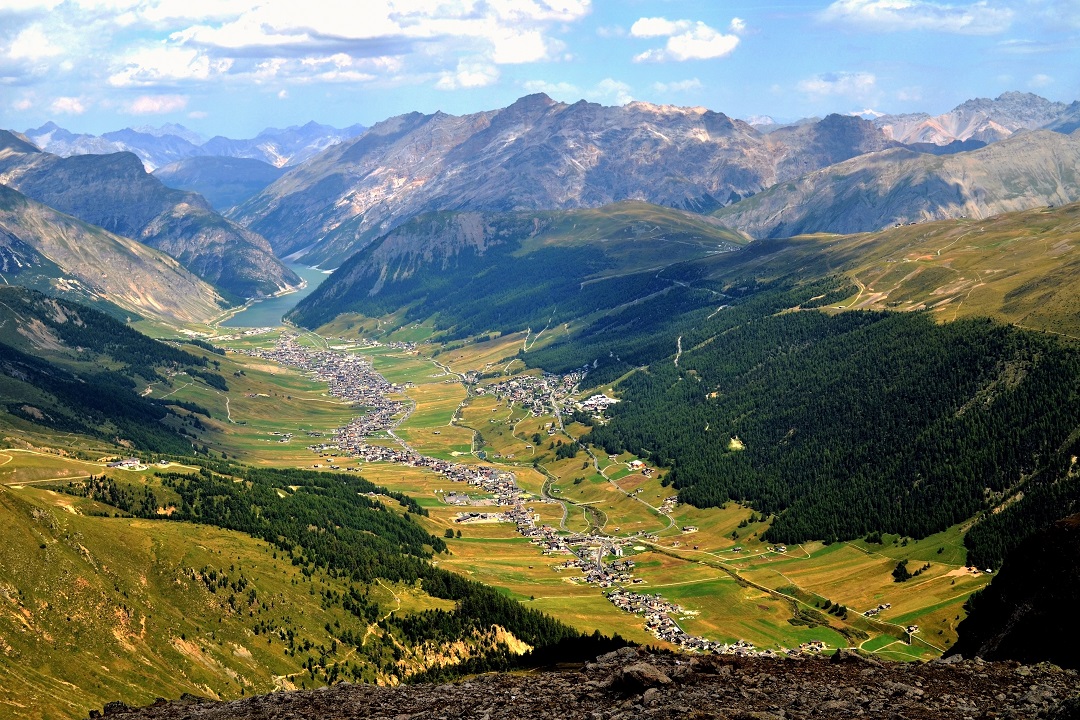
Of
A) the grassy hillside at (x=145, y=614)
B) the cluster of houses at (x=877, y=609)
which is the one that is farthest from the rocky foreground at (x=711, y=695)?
the cluster of houses at (x=877, y=609)

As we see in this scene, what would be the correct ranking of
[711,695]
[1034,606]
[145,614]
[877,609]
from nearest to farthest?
[711,695]
[1034,606]
[145,614]
[877,609]

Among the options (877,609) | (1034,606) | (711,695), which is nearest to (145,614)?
(711,695)

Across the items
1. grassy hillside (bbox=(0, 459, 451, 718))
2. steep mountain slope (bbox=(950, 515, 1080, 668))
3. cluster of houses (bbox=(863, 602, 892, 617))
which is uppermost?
steep mountain slope (bbox=(950, 515, 1080, 668))

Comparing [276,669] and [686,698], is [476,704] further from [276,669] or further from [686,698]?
[276,669]

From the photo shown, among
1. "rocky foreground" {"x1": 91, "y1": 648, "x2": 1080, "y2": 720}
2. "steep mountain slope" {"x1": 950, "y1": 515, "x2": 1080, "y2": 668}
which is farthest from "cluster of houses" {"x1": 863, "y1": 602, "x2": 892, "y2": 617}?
"rocky foreground" {"x1": 91, "y1": 648, "x2": 1080, "y2": 720}

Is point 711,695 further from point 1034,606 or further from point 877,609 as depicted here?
point 877,609

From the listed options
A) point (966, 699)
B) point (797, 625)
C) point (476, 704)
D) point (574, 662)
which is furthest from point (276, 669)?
point (966, 699)

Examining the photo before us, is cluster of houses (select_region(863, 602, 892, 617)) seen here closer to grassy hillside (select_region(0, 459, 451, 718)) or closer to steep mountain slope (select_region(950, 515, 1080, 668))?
grassy hillside (select_region(0, 459, 451, 718))

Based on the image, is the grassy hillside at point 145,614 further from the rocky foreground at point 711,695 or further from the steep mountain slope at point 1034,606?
the steep mountain slope at point 1034,606
